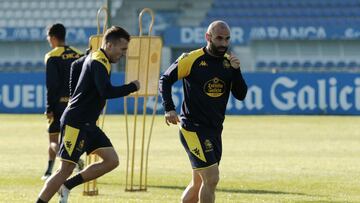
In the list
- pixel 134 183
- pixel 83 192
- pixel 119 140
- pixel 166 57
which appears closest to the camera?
pixel 83 192

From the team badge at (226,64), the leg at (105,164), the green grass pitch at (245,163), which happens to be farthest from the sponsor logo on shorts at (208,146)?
the green grass pitch at (245,163)

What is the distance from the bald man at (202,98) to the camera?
9688 millimetres

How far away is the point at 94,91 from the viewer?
1014 centimetres

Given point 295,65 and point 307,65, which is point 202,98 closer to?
point 307,65

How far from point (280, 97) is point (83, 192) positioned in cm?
2105

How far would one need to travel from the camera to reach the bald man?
31.8 ft

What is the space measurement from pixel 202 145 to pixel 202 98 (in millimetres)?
458

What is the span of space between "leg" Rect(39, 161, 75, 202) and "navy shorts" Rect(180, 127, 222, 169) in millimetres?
1224

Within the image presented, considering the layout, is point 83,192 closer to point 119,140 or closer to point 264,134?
point 119,140

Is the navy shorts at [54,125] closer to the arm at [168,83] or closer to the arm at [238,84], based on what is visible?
the arm at [168,83]

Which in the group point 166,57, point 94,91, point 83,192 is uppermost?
point 94,91

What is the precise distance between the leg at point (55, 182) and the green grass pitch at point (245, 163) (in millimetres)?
1990

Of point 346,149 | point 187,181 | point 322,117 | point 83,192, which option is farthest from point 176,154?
point 322,117

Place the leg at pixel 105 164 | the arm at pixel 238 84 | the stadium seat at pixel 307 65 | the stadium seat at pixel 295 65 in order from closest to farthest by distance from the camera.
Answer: the arm at pixel 238 84 < the leg at pixel 105 164 < the stadium seat at pixel 307 65 < the stadium seat at pixel 295 65
